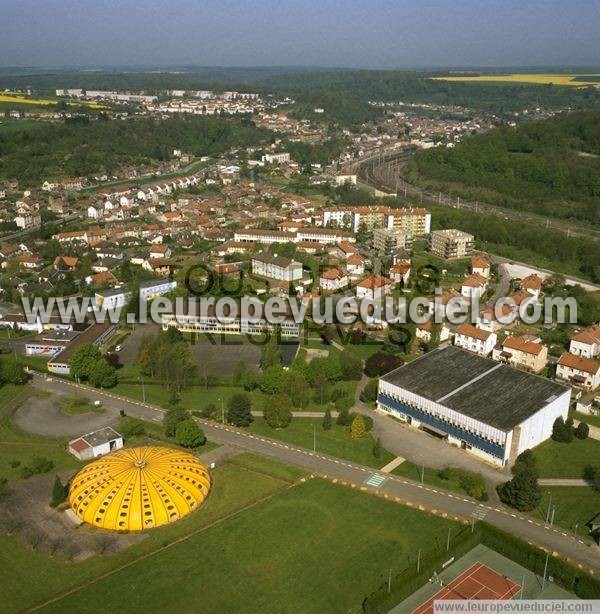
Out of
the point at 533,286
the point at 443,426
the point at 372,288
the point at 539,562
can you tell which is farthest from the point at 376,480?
the point at 533,286

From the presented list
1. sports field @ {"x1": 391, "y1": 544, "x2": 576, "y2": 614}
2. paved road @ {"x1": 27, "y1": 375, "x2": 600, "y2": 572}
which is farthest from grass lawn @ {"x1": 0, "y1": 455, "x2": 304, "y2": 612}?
sports field @ {"x1": 391, "y1": 544, "x2": 576, "y2": 614}

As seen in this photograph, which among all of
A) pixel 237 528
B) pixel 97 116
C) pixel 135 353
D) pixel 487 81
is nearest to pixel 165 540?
pixel 237 528

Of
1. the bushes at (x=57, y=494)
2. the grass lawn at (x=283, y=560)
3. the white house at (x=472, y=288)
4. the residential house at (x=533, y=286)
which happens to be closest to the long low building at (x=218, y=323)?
the white house at (x=472, y=288)

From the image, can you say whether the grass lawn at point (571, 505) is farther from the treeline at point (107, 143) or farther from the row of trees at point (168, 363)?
the treeline at point (107, 143)

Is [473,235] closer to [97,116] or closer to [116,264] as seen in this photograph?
[116,264]

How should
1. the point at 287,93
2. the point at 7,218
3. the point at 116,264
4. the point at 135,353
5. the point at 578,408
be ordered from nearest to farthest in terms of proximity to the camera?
the point at 578,408 < the point at 135,353 < the point at 116,264 < the point at 7,218 < the point at 287,93
